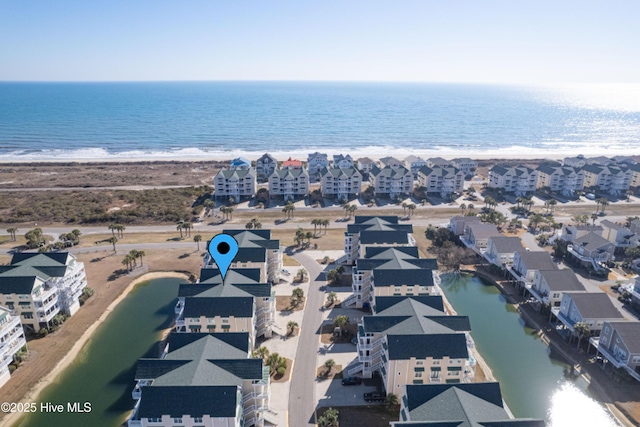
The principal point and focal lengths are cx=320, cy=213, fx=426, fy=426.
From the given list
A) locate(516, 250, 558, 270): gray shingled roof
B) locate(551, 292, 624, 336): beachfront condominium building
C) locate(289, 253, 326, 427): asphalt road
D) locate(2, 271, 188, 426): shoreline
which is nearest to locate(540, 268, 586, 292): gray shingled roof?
locate(551, 292, 624, 336): beachfront condominium building

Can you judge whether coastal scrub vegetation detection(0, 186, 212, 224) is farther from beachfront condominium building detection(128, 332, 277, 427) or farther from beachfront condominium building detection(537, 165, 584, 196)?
beachfront condominium building detection(537, 165, 584, 196)

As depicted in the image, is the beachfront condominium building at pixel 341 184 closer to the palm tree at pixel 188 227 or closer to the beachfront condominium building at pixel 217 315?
the palm tree at pixel 188 227

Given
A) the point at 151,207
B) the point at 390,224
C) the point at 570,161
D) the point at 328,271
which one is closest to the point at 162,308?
the point at 328,271

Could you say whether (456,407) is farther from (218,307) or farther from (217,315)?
(218,307)

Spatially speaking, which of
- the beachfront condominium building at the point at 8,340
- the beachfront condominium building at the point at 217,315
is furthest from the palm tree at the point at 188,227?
the beachfront condominium building at the point at 8,340

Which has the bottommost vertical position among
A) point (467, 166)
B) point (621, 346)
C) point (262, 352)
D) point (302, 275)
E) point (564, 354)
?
point (564, 354)

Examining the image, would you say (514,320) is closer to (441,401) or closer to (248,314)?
(441,401)

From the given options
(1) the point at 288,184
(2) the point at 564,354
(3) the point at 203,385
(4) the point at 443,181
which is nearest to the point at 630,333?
(2) the point at 564,354
